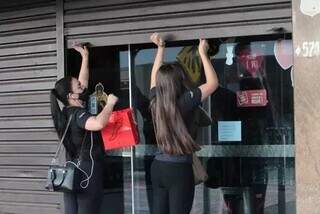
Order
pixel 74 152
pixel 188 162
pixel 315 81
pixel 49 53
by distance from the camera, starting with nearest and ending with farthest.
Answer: pixel 315 81 < pixel 188 162 < pixel 74 152 < pixel 49 53

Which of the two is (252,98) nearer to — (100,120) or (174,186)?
(174,186)

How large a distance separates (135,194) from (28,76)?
1.60m

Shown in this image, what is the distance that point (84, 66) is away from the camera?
5.96 metres

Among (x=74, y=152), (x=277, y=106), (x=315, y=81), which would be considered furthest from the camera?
(x=277, y=106)

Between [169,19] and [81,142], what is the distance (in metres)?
1.31

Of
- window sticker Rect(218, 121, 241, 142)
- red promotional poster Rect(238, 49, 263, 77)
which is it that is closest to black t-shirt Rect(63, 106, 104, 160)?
window sticker Rect(218, 121, 241, 142)

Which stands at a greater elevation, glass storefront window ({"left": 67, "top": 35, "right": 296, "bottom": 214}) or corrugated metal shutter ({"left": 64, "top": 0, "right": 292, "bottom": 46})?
corrugated metal shutter ({"left": 64, "top": 0, "right": 292, "bottom": 46})

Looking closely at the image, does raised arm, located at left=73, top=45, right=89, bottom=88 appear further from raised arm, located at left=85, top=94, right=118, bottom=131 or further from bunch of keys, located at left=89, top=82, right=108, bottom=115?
raised arm, located at left=85, top=94, right=118, bottom=131

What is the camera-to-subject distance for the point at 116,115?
5633 mm

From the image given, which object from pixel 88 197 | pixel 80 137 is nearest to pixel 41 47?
pixel 80 137

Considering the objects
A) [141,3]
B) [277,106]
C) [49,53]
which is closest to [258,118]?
[277,106]

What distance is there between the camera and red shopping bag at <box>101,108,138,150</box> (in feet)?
18.3

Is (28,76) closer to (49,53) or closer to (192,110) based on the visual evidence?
(49,53)

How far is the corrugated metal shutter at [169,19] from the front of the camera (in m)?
5.29
